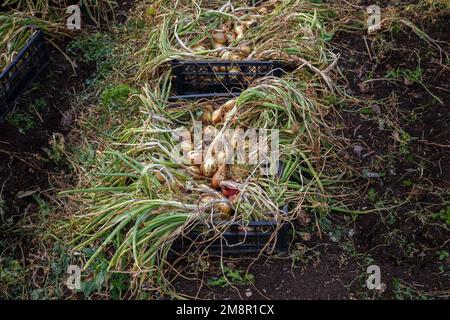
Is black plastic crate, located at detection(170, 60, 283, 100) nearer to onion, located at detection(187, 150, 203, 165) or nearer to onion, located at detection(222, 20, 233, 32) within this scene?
onion, located at detection(222, 20, 233, 32)

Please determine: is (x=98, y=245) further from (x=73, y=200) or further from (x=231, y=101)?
(x=231, y=101)

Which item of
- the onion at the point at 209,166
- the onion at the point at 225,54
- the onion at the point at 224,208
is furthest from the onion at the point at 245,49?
the onion at the point at 224,208

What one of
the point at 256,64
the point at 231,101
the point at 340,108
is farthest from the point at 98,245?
the point at 340,108

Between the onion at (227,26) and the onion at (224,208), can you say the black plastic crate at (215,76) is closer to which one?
the onion at (227,26)

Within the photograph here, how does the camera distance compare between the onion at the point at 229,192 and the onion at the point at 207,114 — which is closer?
the onion at the point at 229,192

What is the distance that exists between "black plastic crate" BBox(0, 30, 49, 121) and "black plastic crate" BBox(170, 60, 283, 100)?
0.92 meters

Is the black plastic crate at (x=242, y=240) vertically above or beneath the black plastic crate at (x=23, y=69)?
beneath

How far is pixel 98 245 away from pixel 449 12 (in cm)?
263

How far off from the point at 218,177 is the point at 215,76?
0.79m

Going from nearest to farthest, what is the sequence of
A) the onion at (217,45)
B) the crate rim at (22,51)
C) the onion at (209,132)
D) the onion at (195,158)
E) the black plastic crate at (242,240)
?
1. the black plastic crate at (242,240)
2. the onion at (195,158)
3. the onion at (209,132)
4. the crate rim at (22,51)
5. the onion at (217,45)

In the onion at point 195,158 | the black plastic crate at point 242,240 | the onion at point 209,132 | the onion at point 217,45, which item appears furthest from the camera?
the onion at point 217,45

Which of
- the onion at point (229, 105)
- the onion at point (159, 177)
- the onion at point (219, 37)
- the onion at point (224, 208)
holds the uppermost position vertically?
the onion at point (219, 37)

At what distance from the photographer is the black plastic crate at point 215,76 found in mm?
3160

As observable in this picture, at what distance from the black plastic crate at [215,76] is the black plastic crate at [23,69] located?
92cm
